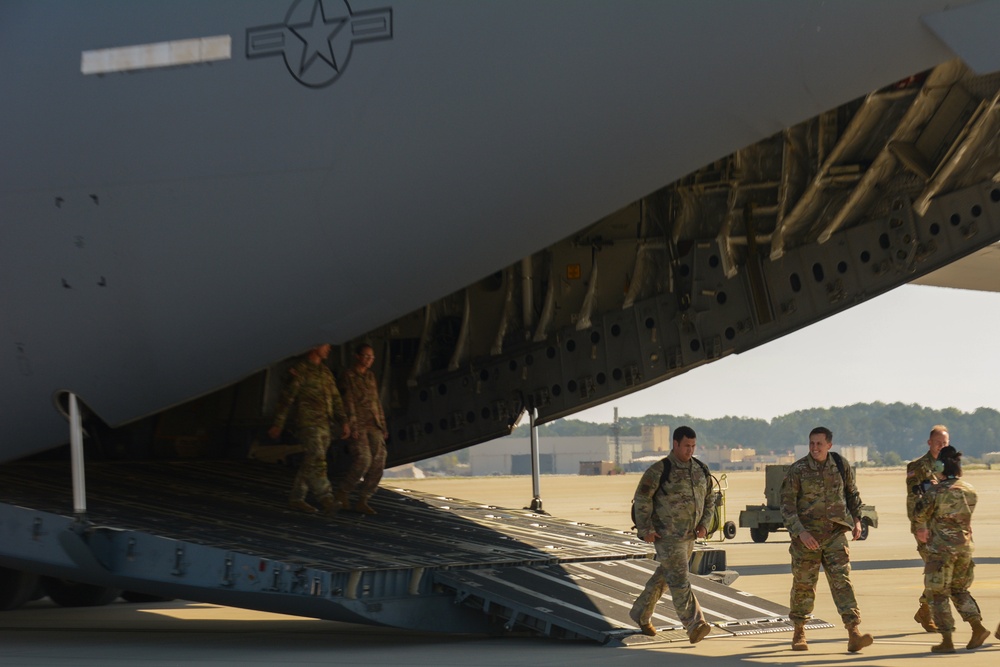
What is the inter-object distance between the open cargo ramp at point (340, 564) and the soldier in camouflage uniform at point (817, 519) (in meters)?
0.76

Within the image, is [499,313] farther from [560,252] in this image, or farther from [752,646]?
[752,646]

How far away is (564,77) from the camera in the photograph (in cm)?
841

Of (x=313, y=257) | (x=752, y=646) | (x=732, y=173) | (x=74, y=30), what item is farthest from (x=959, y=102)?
(x=74, y=30)

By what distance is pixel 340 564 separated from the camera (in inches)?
355

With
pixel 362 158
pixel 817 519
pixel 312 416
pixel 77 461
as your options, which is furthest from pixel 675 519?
pixel 77 461

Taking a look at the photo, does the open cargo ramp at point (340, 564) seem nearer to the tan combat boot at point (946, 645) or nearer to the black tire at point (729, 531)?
the tan combat boot at point (946, 645)

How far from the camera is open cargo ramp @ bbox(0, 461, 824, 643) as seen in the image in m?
8.98

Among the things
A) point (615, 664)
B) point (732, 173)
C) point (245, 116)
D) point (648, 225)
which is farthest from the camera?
point (648, 225)

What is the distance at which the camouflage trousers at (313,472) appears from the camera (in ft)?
37.9

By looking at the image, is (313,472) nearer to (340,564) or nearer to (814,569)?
(340,564)

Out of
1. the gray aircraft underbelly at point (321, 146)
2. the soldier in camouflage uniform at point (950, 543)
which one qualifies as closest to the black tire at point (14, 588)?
the gray aircraft underbelly at point (321, 146)

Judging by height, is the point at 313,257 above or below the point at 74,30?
below

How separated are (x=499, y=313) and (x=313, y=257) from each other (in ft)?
13.6

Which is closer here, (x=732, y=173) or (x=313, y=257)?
(x=313, y=257)
